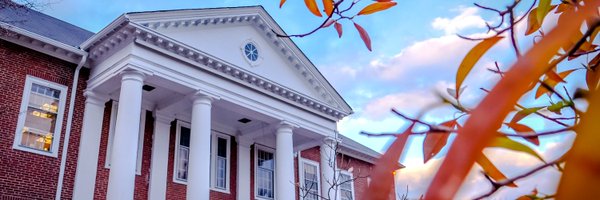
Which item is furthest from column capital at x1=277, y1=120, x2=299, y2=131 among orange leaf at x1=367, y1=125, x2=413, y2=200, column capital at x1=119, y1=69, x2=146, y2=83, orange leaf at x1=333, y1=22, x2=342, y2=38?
orange leaf at x1=367, y1=125, x2=413, y2=200

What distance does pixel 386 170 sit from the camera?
59 centimetres

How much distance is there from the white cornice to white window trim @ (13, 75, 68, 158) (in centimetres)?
76

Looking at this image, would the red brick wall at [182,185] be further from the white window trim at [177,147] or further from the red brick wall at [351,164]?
the red brick wall at [351,164]

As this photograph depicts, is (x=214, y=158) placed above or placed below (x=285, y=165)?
above

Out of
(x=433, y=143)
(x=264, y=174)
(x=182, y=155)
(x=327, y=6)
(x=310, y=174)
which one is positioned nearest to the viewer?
(x=433, y=143)

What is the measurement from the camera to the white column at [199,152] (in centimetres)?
1444

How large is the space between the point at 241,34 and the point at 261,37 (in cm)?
106

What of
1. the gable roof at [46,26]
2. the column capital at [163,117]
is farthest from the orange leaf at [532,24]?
the column capital at [163,117]

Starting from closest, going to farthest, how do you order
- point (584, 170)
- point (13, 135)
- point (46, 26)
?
point (584, 170) → point (13, 135) → point (46, 26)

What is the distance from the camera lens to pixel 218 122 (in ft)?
63.0

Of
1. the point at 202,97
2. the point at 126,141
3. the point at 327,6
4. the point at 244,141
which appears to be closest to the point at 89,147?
the point at 126,141

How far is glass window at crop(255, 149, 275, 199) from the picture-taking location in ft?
67.0

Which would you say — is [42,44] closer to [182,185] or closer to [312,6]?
[182,185]

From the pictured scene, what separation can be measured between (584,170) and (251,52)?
17.8 metres
